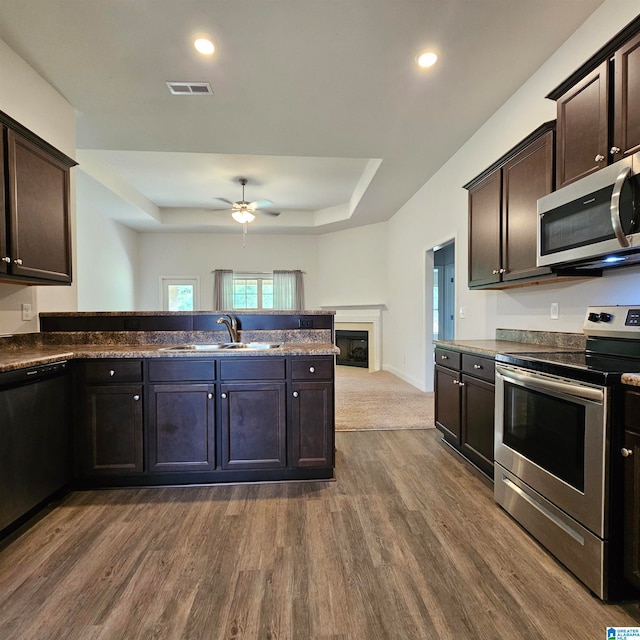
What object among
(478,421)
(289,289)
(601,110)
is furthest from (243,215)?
(601,110)

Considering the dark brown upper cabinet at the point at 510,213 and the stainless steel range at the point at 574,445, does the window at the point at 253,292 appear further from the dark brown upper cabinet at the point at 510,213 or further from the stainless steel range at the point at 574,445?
the stainless steel range at the point at 574,445

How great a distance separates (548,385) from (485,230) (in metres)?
1.56

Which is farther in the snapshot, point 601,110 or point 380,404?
point 380,404

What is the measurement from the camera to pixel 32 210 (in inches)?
91.2

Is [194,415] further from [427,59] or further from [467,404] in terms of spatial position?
[427,59]

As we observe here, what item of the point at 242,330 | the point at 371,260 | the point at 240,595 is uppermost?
the point at 371,260

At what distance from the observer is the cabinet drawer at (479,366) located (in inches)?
88.6

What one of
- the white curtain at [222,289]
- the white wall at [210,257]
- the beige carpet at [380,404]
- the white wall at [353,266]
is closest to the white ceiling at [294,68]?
the white wall at [353,266]

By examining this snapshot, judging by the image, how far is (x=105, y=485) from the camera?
7.77ft

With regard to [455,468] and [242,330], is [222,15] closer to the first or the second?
[242,330]

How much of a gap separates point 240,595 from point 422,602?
768mm

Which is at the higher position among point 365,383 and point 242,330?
point 242,330

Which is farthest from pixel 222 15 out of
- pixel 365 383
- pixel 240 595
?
pixel 365 383

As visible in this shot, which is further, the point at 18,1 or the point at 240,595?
the point at 18,1
